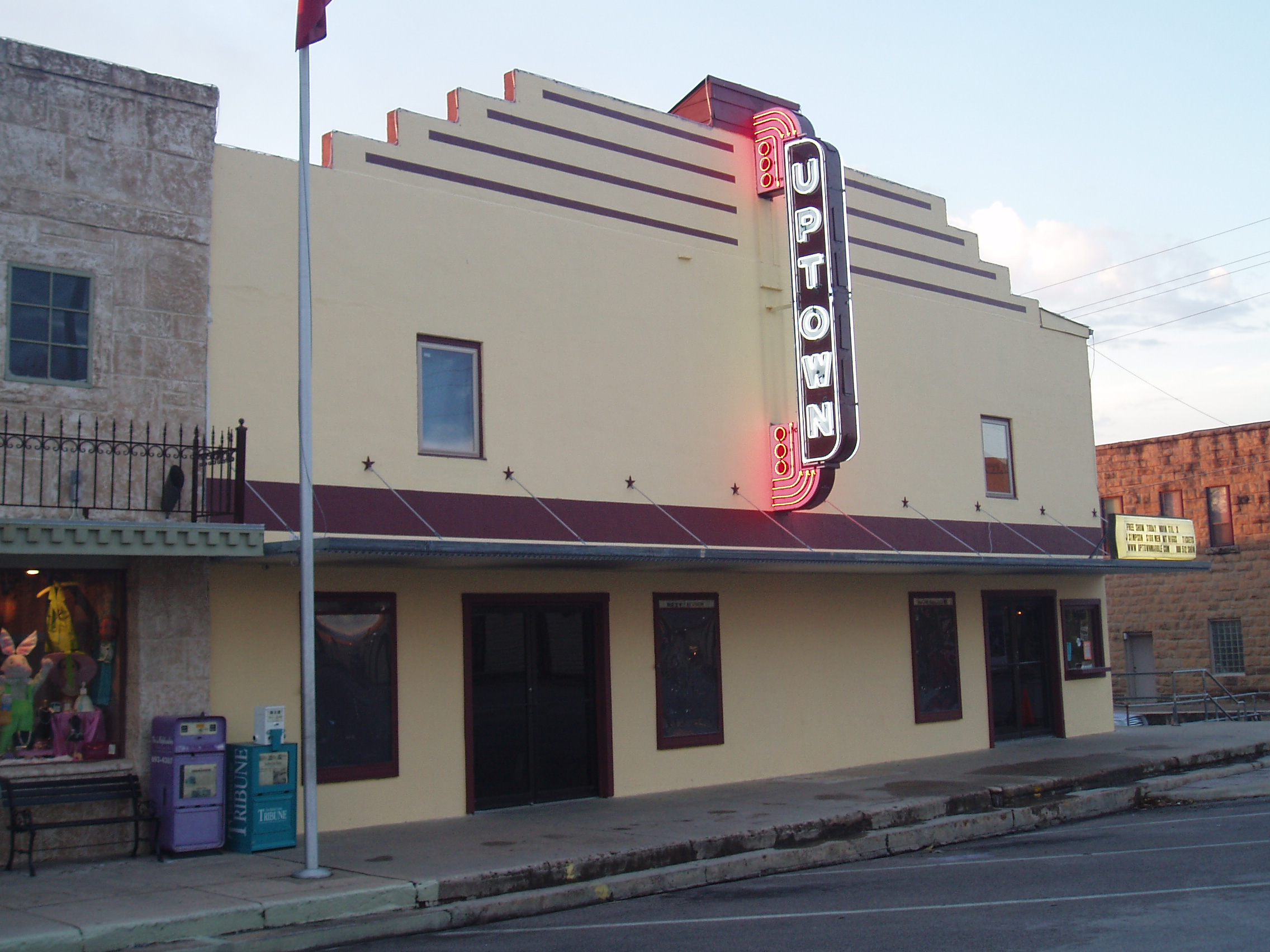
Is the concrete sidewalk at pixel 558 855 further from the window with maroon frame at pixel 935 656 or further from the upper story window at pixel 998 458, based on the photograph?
the upper story window at pixel 998 458

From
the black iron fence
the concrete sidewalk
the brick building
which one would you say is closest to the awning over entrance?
the black iron fence

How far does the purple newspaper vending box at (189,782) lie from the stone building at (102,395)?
1.09 feet

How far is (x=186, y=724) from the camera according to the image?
1133 cm

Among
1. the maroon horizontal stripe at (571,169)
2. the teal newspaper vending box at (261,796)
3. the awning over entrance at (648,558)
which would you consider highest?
the maroon horizontal stripe at (571,169)

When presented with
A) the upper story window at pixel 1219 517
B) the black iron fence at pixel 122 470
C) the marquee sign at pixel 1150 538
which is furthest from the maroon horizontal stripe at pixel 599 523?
the upper story window at pixel 1219 517

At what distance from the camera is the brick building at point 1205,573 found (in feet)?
110

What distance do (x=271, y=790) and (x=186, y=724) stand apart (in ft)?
3.20

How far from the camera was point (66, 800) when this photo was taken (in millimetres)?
11008

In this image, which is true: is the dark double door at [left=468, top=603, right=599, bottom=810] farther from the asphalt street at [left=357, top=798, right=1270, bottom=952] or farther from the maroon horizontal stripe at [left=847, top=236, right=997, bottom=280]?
the maroon horizontal stripe at [left=847, top=236, right=997, bottom=280]

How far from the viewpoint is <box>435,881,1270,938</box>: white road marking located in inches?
353

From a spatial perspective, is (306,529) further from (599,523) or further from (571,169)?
(571,169)

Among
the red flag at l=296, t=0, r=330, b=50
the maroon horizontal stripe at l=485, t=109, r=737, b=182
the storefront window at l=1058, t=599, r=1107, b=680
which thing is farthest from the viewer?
the storefront window at l=1058, t=599, r=1107, b=680

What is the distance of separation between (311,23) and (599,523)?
6508 millimetres

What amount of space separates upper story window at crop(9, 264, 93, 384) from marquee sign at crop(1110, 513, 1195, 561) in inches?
616
